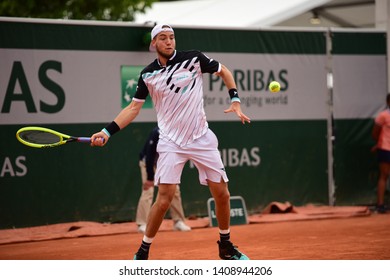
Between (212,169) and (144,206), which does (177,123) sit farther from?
(144,206)

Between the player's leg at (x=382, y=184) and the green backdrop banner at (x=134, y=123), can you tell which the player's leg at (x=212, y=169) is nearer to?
the green backdrop banner at (x=134, y=123)

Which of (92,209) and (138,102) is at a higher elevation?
(138,102)

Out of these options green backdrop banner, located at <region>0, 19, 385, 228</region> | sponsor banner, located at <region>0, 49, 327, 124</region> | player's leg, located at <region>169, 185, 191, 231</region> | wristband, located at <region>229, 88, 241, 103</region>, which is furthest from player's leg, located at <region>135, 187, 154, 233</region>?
wristband, located at <region>229, 88, 241, 103</region>

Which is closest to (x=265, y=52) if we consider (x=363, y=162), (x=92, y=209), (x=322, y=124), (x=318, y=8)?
(x=322, y=124)

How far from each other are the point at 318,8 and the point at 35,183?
312 inches

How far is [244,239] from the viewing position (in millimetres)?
10453

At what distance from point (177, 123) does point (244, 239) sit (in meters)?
3.18

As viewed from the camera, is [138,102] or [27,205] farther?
[27,205]

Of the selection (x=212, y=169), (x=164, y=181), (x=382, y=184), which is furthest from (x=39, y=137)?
(x=382, y=184)

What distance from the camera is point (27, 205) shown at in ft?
37.3

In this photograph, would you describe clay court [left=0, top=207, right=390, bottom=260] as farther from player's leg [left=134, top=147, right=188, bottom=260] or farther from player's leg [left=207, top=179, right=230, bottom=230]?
player's leg [left=134, top=147, right=188, bottom=260]

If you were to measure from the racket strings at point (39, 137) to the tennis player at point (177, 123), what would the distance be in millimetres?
521

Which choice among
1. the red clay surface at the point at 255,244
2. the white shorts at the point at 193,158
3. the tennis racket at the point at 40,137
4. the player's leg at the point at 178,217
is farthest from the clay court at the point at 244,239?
the tennis racket at the point at 40,137

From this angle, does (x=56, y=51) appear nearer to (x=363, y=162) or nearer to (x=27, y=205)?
(x=27, y=205)
